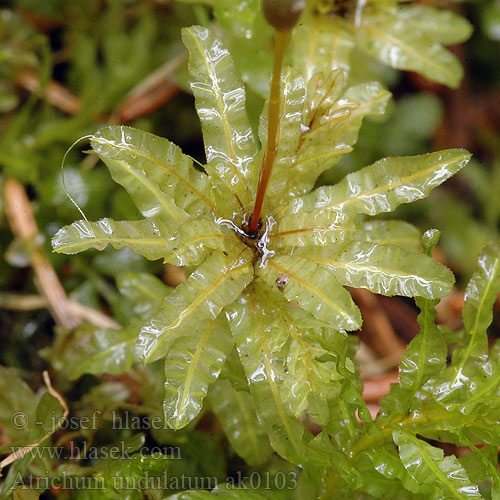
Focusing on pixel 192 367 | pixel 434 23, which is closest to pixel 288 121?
pixel 192 367

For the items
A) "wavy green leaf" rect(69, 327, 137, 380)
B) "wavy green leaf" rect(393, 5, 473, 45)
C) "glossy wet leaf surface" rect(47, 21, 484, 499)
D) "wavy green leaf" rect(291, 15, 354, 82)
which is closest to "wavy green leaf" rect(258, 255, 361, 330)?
"glossy wet leaf surface" rect(47, 21, 484, 499)

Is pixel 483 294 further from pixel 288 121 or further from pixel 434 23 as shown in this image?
pixel 434 23

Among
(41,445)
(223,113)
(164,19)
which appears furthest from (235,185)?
(164,19)

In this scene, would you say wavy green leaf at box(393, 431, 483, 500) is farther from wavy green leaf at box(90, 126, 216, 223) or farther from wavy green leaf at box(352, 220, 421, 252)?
wavy green leaf at box(90, 126, 216, 223)

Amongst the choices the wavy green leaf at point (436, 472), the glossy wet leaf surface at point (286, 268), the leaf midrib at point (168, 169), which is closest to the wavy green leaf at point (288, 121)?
the glossy wet leaf surface at point (286, 268)

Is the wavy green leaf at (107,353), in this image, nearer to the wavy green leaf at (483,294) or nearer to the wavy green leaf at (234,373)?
the wavy green leaf at (234,373)
